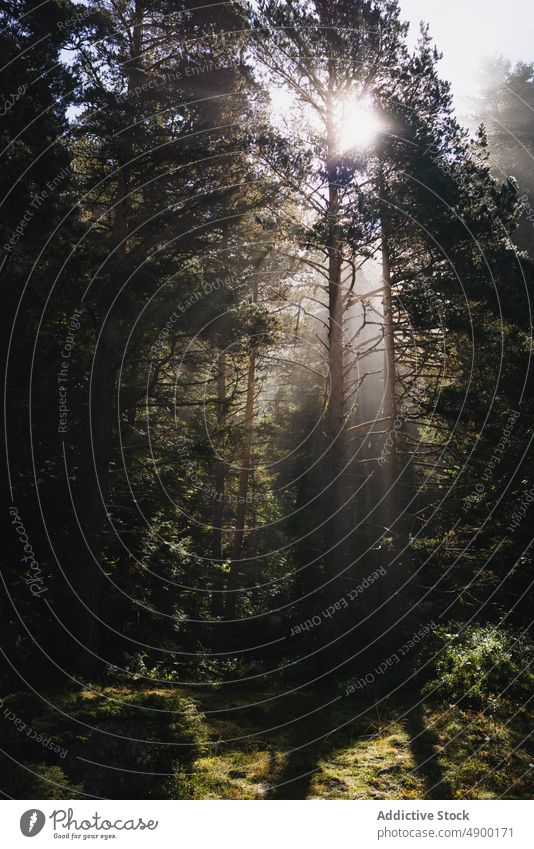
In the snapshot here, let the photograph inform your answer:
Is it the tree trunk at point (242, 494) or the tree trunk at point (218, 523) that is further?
the tree trunk at point (242, 494)

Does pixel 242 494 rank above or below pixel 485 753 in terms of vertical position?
above

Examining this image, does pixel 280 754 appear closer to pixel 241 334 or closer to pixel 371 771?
pixel 371 771

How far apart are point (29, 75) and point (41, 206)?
2.29m

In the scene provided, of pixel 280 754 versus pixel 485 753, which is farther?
pixel 280 754

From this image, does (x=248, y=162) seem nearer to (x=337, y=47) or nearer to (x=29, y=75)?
(x=337, y=47)

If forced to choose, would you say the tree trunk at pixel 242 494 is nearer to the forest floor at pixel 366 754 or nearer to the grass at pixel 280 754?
the forest floor at pixel 366 754

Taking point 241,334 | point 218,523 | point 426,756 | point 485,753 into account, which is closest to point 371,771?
point 426,756

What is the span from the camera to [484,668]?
14.0 m

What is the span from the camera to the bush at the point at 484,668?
13.0 meters

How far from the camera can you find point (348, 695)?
15.9 meters

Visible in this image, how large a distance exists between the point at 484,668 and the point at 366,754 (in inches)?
150

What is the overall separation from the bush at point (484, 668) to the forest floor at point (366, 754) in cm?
51

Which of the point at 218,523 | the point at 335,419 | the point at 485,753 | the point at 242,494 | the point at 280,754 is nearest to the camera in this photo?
the point at 485,753

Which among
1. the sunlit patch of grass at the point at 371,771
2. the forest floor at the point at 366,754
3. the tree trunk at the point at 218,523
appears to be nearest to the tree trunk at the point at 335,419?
the forest floor at the point at 366,754
